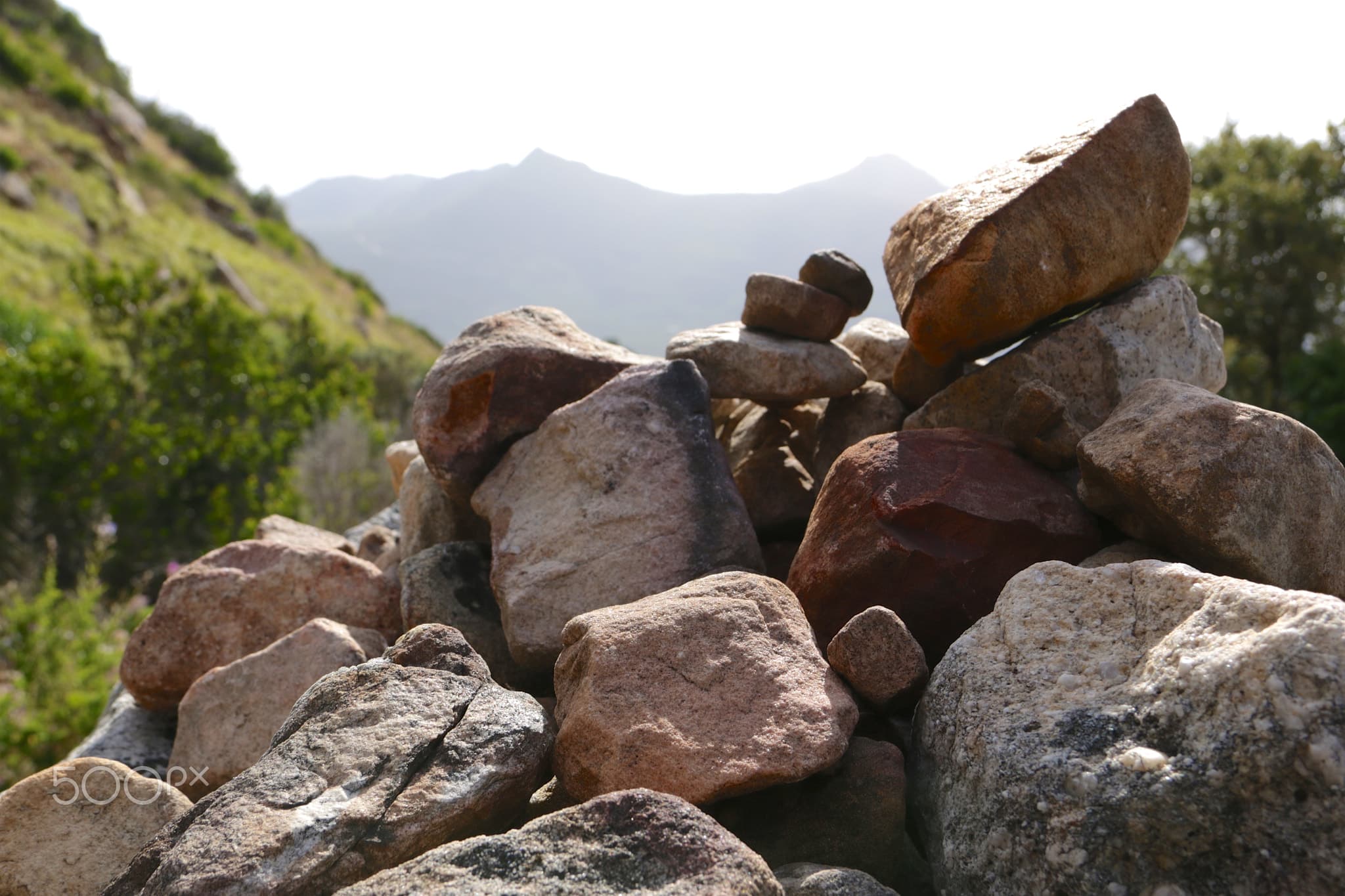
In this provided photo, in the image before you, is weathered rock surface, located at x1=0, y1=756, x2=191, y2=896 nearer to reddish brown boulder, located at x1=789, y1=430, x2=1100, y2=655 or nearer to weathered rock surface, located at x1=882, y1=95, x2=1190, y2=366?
reddish brown boulder, located at x1=789, y1=430, x2=1100, y2=655

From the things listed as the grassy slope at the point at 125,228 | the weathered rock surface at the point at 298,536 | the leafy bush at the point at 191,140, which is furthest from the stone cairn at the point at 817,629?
the leafy bush at the point at 191,140

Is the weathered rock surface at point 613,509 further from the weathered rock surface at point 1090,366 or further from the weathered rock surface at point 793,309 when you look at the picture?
the weathered rock surface at point 1090,366

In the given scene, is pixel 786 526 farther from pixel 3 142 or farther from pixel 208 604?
pixel 3 142

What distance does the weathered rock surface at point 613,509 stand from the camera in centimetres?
306

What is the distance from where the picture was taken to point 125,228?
24.6 m

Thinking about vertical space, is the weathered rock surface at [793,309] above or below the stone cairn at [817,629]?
above

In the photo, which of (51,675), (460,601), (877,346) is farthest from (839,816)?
(51,675)

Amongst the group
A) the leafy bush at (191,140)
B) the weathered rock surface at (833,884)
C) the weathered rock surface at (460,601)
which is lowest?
the weathered rock surface at (833,884)

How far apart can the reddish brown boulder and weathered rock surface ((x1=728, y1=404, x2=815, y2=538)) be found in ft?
2.39

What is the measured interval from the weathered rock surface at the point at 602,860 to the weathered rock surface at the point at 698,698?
373mm

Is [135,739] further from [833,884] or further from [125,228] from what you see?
[125,228]

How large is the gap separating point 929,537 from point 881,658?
20.3 inches

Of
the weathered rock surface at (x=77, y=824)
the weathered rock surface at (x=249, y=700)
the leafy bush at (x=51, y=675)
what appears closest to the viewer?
the weathered rock surface at (x=77, y=824)

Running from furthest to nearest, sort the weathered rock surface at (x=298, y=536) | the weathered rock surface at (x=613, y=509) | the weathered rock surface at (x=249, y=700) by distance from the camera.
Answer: the weathered rock surface at (x=298, y=536) → the weathered rock surface at (x=613, y=509) → the weathered rock surface at (x=249, y=700)
